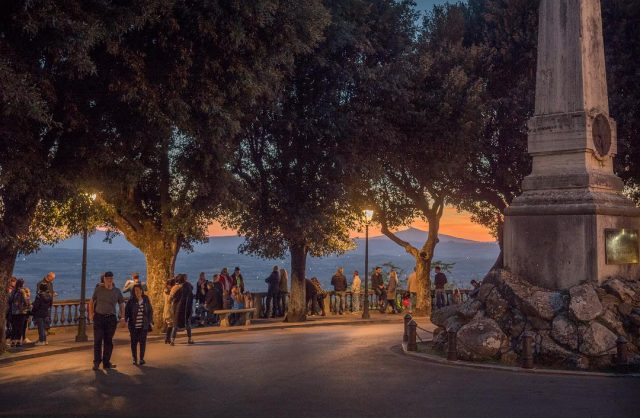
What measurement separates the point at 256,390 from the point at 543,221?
7616 millimetres

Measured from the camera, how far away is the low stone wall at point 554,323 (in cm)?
1413

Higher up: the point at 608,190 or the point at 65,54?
the point at 65,54

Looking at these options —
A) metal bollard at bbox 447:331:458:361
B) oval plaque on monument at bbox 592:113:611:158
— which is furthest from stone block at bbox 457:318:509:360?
oval plaque on monument at bbox 592:113:611:158

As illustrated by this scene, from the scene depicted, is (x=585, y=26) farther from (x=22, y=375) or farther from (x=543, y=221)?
(x=22, y=375)

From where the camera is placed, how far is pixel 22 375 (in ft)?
45.1

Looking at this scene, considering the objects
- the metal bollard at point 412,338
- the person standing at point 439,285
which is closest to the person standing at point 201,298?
the person standing at point 439,285

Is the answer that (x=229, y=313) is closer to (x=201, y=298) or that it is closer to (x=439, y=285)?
(x=201, y=298)

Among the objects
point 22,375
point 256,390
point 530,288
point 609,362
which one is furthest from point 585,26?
point 22,375

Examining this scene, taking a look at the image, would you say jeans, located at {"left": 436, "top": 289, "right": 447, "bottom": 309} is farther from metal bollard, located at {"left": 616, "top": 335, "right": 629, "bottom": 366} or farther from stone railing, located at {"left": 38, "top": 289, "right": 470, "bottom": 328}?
metal bollard, located at {"left": 616, "top": 335, "right": 629, "bottom": 366}

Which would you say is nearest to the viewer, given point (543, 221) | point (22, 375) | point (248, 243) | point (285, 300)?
point (22, 375)

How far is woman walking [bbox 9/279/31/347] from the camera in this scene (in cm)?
1861

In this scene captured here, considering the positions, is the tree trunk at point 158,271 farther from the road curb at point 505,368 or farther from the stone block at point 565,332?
the stone block at point 565,332

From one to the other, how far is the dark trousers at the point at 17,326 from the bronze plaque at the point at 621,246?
1404 centimetres

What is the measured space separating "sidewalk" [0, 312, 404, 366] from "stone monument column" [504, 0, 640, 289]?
10.6 m
